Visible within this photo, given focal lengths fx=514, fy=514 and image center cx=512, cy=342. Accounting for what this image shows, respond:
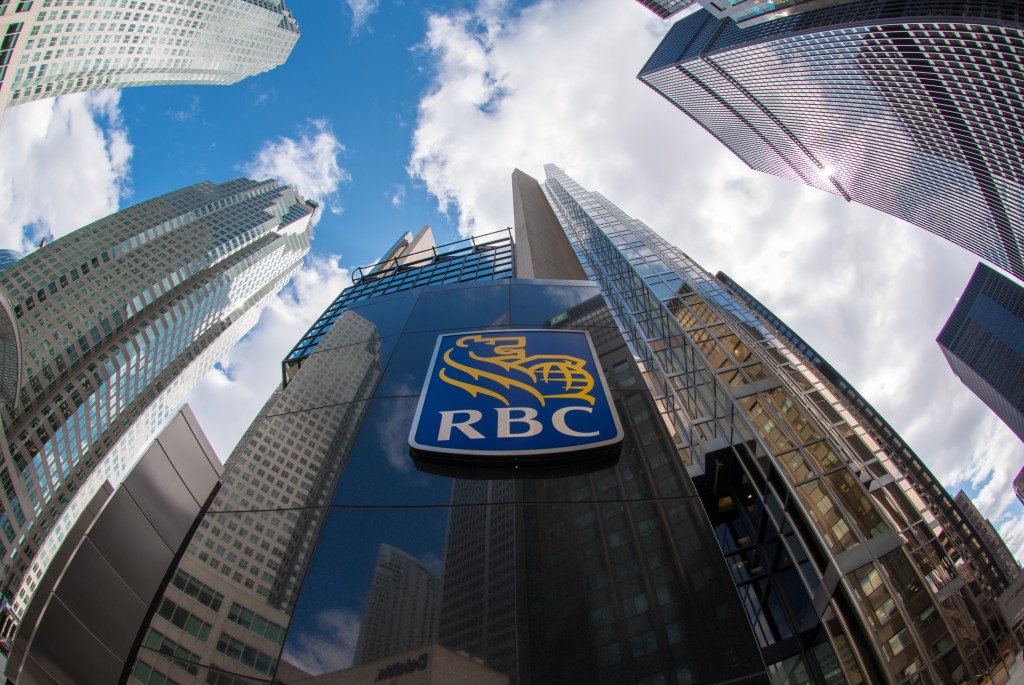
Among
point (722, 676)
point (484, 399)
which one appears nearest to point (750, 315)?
point (484, 399)

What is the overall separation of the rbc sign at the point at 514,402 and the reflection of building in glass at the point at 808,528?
5610 mm

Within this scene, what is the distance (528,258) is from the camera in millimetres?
28750

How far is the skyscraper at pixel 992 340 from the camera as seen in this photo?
144 meters

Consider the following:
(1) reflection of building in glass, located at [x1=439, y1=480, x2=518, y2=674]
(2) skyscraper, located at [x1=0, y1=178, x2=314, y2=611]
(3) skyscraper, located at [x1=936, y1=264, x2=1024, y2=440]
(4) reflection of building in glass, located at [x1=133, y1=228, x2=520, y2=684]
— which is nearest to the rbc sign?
(1) reflection of building in glass, located at [x1=439, y1=480, x2=518, y2=674]

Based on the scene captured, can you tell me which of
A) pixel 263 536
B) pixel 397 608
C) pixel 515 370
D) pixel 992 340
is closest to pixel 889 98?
pixel 992 340

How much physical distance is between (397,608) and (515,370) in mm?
4901

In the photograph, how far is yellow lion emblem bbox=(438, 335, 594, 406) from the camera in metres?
9.83

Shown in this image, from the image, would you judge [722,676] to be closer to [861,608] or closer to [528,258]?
[861,608]

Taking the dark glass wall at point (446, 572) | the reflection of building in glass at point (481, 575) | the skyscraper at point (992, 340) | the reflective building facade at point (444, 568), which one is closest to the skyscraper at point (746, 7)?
the skyscraper at point (992, 340)

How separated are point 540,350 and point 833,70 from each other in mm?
140510

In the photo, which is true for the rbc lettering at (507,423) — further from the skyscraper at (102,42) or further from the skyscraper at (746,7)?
the skyscraper at (102,42)

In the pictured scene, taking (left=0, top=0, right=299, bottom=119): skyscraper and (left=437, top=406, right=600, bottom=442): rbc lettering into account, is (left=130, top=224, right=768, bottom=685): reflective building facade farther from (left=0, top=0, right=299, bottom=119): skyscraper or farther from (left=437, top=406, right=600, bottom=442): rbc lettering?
(left=0, top=0, right=299, bottom=119): skyscraper

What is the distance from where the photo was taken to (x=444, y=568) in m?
7.31

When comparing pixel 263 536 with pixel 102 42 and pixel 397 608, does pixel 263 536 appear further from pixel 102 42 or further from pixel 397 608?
pixel 102 42
